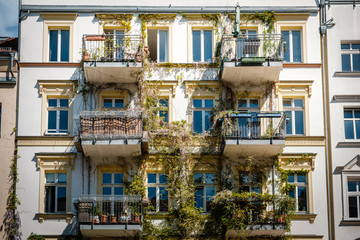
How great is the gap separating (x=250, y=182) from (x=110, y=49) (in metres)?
6.95

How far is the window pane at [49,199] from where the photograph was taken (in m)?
25.9

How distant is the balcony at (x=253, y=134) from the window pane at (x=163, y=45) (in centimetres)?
372

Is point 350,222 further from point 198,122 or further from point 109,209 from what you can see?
point 109,209

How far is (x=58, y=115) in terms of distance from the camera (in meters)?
26.6

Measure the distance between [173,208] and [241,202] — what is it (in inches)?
102

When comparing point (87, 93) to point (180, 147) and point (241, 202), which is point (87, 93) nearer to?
point (180, 147)

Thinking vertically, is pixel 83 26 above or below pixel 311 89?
above

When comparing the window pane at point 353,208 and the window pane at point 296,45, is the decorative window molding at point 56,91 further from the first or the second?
the window pane at point 353,208

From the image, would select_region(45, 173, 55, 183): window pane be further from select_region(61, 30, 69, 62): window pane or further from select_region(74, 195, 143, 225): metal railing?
select_region(61, 30, 69, 62): window pane

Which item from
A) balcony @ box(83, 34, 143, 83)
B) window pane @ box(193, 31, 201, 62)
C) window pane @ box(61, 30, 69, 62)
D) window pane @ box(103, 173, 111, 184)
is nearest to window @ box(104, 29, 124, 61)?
balcony @ box(83, 34, 143, 83)

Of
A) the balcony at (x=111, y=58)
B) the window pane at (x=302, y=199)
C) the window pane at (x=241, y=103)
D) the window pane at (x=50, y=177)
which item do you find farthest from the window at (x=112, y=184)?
the window pane at (x=302, y=199)

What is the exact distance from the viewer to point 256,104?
26891 millimetres

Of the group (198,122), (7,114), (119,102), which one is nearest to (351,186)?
(198,122)

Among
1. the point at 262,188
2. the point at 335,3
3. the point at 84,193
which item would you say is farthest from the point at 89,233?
the point at 335,3
